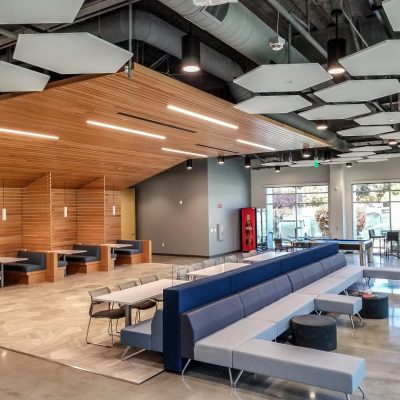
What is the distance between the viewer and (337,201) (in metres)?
17.6

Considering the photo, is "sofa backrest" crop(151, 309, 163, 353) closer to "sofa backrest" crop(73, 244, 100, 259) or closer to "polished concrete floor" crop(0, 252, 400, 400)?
"polished concrete floor" crop(0, 252, 400, 400)

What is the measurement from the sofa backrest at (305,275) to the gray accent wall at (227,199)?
26.3 feet

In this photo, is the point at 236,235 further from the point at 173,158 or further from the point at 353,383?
the point at 353,383

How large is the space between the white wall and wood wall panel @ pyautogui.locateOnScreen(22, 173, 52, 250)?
10.9 meters

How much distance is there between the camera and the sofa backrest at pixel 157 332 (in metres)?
5.14

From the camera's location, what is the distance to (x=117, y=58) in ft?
14.9

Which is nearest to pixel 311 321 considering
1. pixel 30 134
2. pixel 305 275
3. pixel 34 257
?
pixel 305 275

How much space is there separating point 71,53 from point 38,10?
87 centimetres

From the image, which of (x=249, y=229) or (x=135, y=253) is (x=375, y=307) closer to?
(x=135, y=253)

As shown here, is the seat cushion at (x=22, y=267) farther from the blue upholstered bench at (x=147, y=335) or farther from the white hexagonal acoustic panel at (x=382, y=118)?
the white hexagonal acoustic panel at (x=382, y=118)

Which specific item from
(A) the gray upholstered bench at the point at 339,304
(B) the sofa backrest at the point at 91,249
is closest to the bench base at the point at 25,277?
(B) the sofa backrest at the point at 91,249

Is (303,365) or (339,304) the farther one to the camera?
(339,304)

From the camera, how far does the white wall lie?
1717cm

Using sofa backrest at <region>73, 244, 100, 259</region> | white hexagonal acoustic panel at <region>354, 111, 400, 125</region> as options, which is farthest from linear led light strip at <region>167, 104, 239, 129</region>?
sofa backrest at <region>73, 244, 100, 259</region>
